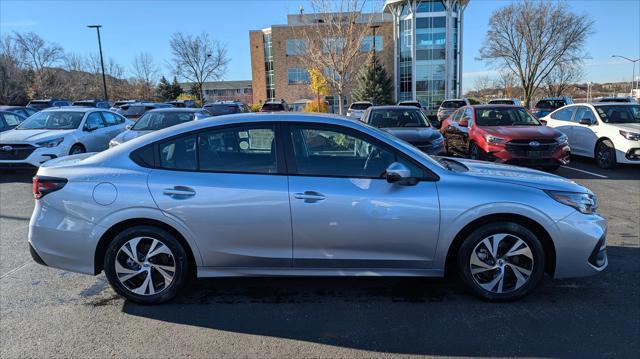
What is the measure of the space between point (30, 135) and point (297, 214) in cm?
941

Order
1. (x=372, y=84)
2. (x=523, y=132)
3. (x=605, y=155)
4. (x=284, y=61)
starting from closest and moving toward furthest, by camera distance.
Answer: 1. (x=523, y=132)
2. (x=605, y=155)
3. (x=372, y=84)
4. (x=284, y=61)

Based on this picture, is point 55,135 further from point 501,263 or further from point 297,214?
point 501,263

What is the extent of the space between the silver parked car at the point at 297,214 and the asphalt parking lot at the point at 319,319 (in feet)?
0.95

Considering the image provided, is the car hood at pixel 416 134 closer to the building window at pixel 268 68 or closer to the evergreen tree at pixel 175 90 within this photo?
the building window at pixel 268 68

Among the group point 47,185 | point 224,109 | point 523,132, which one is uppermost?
point 224,109

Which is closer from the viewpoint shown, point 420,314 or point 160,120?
point 420,314

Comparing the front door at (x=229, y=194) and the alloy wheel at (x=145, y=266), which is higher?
the front door at (x=229, y=194)

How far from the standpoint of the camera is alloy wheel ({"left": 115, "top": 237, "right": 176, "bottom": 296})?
3.74m

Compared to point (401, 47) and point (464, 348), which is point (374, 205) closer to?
point (464, 348)

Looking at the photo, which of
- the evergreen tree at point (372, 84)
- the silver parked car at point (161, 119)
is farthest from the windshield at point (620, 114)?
the evergreen tree at point (372, 84)

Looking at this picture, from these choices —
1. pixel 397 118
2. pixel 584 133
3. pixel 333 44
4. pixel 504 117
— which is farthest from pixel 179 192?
pixel 333 44

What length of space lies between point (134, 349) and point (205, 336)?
50cm

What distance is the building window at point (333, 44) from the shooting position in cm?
2180

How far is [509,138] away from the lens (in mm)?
9367
